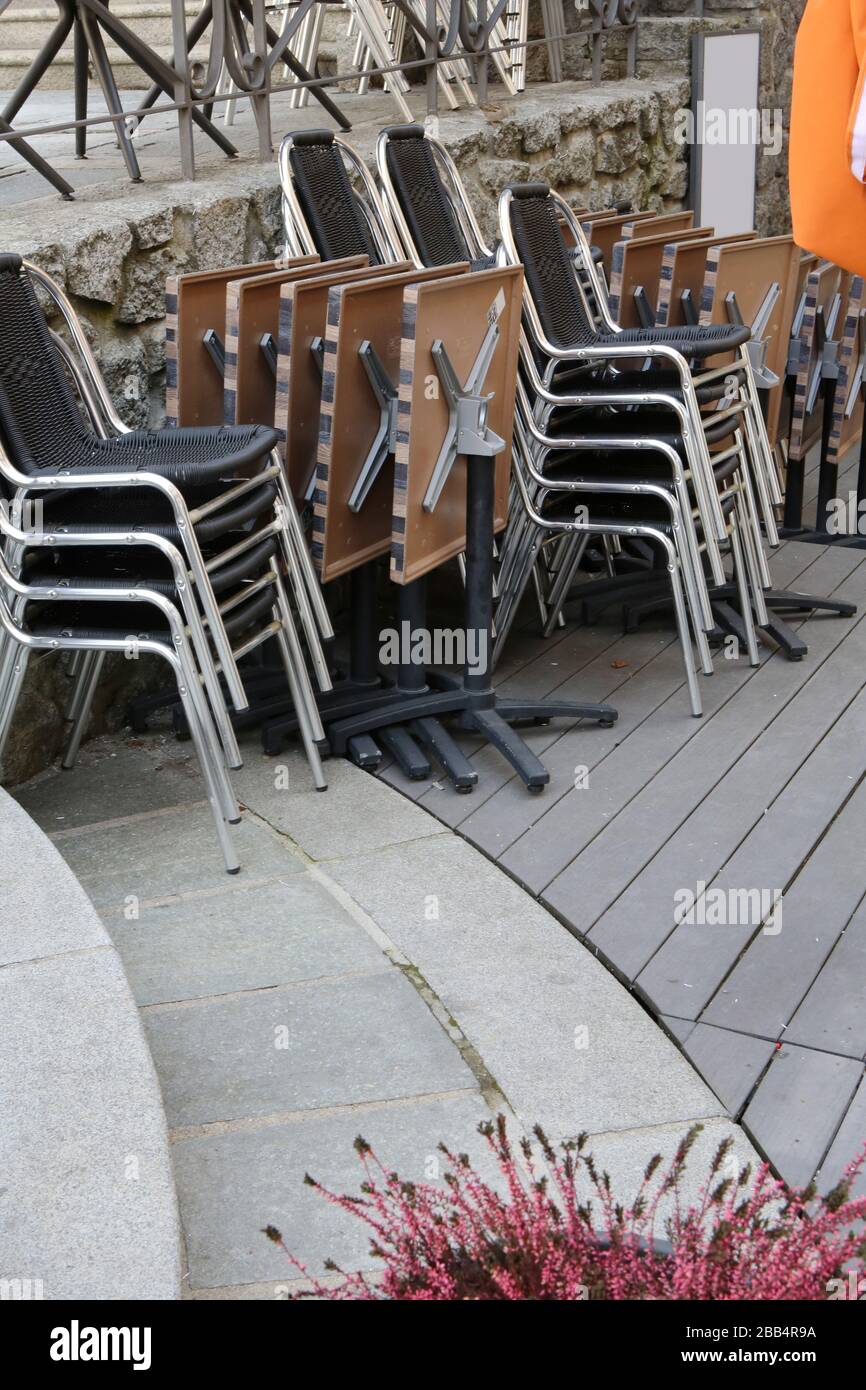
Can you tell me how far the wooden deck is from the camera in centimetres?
249

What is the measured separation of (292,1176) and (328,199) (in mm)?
2792

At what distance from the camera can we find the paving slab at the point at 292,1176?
2.03m

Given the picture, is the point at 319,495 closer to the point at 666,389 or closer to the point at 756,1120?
the point at 666,389

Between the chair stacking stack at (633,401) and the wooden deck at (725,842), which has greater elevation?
the chair stacking stack at (633,401)

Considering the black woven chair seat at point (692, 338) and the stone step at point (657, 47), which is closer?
the black woven chair seat at point (692, 338)

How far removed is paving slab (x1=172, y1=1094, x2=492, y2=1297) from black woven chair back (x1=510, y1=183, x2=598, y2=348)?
7.80ft

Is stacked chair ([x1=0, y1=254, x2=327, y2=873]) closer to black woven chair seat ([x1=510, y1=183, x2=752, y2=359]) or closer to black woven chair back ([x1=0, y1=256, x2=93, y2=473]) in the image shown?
black woven chair back ([x1=0, y1=256, x2=93, y2=473])

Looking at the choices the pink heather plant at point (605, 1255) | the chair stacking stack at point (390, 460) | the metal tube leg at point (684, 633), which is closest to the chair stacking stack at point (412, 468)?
the chair stacking stack at point (390, 460)

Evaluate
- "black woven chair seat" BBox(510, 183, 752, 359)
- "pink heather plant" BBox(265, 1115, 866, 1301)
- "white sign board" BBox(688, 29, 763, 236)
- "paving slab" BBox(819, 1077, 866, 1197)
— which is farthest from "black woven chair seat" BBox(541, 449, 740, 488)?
"white sign board" BBox(688, 29, 763, 236)

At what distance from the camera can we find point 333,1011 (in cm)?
263

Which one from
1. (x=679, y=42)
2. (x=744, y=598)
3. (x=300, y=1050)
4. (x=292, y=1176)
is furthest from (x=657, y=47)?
(x=292, y=1176)

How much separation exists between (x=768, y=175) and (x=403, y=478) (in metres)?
5.13

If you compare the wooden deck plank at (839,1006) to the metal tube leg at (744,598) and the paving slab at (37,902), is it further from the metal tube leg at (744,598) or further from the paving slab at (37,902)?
the metal tube leg at (744,598)

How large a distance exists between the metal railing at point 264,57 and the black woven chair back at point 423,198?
40cm
